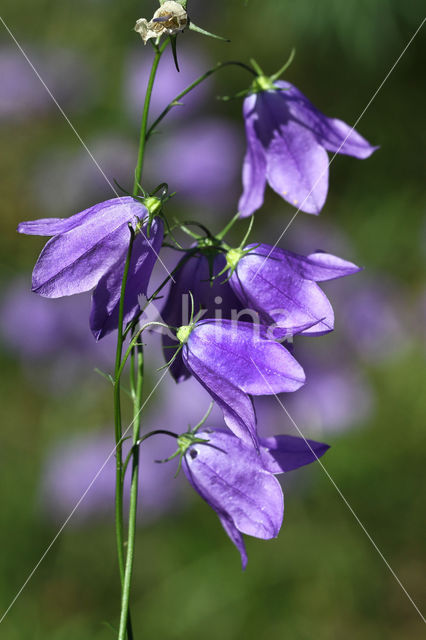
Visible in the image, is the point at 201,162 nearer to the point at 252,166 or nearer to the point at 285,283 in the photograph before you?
the point at 252,166

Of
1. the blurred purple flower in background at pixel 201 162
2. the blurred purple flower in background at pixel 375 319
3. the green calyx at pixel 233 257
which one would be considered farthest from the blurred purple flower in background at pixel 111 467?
the green calyx at pixel 233 257

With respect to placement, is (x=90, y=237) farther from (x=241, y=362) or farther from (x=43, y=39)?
(x=43, y=39)

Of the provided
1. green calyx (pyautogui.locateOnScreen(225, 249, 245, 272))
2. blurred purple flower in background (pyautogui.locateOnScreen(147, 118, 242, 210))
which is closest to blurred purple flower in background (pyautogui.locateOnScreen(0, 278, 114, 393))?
blurred purple flower in background (pyautogui.locateOnScreen(147, 118, 242, 210))

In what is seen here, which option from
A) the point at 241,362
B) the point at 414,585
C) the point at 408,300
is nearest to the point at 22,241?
the point at 408,300

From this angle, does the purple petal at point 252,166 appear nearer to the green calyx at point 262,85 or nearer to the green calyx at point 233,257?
the green calyx at point 262,85

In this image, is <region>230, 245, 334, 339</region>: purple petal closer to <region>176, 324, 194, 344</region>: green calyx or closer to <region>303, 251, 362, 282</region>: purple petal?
<region>303, 251, 362, 282</region>: purple petal

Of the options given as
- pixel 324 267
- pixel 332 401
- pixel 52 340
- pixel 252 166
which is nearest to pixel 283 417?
pixel 332 401
